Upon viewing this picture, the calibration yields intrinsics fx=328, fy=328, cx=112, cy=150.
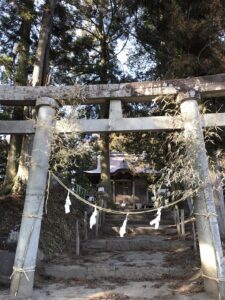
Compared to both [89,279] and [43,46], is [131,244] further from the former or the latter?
[43,46]

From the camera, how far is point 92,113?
A: 57.8ft

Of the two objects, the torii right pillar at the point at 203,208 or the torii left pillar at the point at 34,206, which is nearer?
the torii right pillar at the point at 203,208

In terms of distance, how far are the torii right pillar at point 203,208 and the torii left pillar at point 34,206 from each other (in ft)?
8.61

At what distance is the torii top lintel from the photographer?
6.41m

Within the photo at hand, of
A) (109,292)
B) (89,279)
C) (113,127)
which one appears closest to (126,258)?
A: (89,279)

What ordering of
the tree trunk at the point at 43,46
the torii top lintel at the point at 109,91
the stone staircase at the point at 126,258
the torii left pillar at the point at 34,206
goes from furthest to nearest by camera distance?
the tree trunk at the point at 43,46
the stone staircase at the point at 126,258
the torii top lintel at the point at 109,91
the torii left pillar at the point at 34,206

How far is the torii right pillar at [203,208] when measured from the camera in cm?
542

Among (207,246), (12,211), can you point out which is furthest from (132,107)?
(207,246)

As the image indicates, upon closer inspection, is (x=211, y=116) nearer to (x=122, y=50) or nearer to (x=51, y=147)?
(x=51, y=147)

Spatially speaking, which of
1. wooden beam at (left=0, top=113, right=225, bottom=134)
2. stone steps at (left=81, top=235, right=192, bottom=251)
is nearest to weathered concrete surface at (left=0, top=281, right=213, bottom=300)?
stone steps at (left=81, top=235, right=192, bottom=251)

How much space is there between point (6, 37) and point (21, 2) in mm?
1750

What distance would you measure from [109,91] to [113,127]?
734mm

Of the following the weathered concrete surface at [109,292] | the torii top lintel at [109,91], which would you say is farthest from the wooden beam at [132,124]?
the weathered concrete surface at [109,292]

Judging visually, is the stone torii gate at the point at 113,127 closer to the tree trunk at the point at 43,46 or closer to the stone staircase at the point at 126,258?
the stone staircase at the point at 126,258
